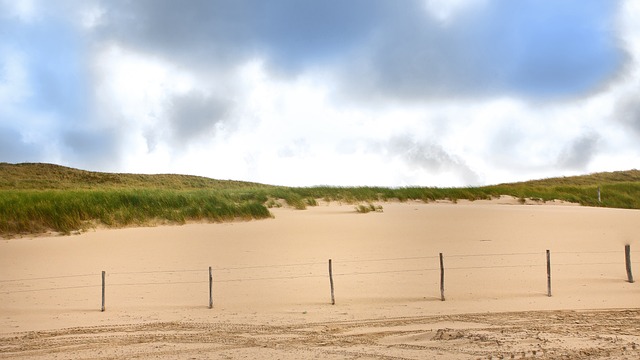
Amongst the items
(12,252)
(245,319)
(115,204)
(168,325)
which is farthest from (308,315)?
(115,204)

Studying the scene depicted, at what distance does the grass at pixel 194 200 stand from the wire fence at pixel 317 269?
5939 mm

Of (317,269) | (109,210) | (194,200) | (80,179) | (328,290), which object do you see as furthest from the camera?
(80,179)

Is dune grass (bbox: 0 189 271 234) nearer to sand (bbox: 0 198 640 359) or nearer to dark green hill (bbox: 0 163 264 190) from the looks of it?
sand (bbox: 0 198 640 359)

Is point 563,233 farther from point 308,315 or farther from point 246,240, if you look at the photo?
point 308,315

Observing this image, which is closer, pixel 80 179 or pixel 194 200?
pixel 194 200

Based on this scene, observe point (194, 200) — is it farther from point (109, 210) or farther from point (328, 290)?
point (328, 290)

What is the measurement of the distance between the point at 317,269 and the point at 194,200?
33.5 feet

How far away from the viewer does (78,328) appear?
10586 millimetres

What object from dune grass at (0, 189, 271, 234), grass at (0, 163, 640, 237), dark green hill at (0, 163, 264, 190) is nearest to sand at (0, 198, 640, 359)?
dune grass at (0, 189, 271, 234)

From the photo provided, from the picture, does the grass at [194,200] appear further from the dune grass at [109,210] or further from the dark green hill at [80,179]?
the dark green hill at [80,179]

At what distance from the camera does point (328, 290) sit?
45.1 feet

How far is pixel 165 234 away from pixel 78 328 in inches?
389

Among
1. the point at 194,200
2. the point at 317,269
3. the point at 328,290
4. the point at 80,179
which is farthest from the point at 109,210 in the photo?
the point at 80,179

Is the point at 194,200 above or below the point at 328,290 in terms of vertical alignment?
above
